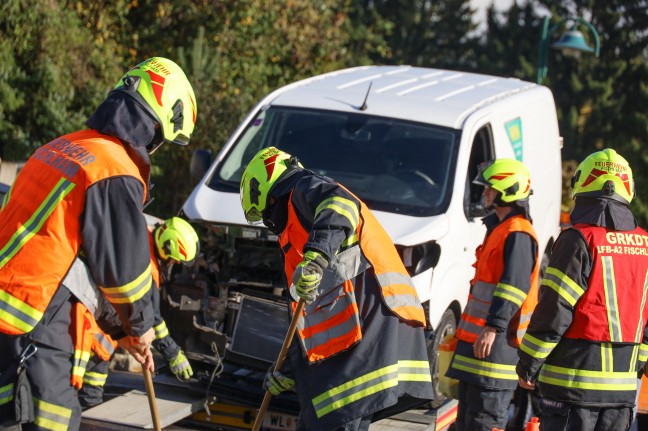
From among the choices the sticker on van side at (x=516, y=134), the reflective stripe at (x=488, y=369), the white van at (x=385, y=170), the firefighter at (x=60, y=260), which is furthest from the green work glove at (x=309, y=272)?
the sticker on van side at (x=516, y=134)

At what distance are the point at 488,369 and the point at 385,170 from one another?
6.70ft

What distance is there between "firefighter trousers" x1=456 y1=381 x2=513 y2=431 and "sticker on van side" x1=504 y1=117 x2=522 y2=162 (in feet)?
9.68

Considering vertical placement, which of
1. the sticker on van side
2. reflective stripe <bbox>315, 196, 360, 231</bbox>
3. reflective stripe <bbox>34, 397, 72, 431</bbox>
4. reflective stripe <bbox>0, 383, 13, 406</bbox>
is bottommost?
reflective stripe <bbox>34, 397, 72, 431</bbox>

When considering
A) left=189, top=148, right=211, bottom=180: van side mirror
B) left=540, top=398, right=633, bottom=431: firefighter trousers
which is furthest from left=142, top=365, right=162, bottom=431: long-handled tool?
left=189, top=148, right=211, bottom=180: van side mirror

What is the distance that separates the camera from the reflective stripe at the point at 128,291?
13.2 ft

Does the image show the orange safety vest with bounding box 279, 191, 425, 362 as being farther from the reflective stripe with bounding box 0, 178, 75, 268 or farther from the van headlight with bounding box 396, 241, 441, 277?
the van headlight with bounding box 396, 241, 441, 277

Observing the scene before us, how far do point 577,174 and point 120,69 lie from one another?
931 centimetres

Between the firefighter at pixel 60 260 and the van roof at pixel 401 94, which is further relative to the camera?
the van roof at pixel 401 94

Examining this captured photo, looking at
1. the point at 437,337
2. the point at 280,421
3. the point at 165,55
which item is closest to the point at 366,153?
the point at 437,337

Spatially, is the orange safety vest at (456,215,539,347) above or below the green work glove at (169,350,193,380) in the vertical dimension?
above

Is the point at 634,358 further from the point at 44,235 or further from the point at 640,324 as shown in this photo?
the point at 44,235

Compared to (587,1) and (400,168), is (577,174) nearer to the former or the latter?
(400,168)

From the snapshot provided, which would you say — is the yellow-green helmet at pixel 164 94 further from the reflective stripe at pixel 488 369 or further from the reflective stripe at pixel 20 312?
the reflective stripe at pixel 488 369

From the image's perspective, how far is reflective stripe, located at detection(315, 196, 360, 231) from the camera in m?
4.51
